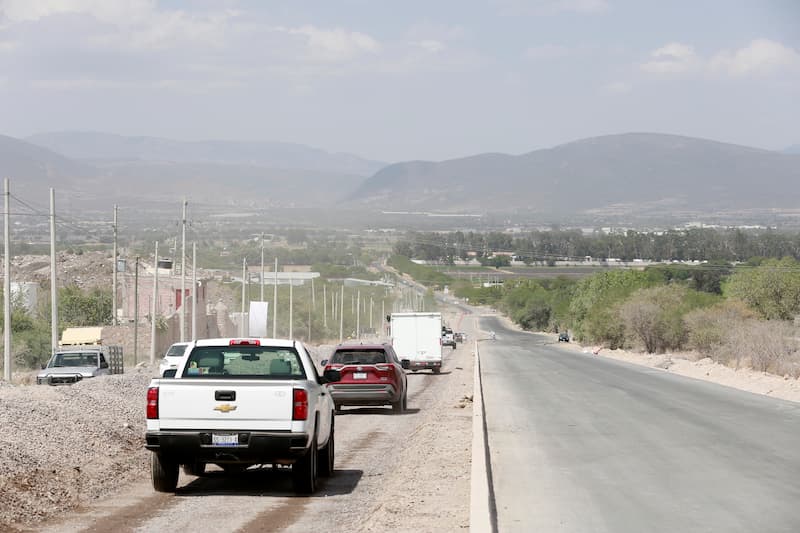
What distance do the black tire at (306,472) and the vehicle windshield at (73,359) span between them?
26.8 metres

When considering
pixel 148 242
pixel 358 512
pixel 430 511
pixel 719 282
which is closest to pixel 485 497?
pixel 430 511

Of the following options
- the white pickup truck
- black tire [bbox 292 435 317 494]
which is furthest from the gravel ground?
black tire [bbox 292 435 317 494]

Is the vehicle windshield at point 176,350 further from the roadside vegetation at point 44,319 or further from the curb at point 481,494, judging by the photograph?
the curb at point 481,494

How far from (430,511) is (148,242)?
120706mm

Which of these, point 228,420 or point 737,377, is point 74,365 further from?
point 228,420

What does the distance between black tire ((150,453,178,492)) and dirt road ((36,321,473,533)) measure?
136 millimetres

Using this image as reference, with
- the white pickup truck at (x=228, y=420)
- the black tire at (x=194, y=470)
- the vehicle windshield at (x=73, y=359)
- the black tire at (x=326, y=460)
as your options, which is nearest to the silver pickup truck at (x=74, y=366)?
the vehicle windshield at (x=73, y=359)

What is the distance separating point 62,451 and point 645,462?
8.37 metres

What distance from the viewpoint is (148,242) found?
427 feet

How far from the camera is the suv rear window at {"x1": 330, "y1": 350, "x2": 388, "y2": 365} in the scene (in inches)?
1133

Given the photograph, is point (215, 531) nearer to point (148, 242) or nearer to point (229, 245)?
point (148, 242)

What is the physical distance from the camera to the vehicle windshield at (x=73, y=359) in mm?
39438

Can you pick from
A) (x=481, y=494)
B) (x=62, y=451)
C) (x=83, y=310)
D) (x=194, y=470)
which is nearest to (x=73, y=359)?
(x=62, y=451)

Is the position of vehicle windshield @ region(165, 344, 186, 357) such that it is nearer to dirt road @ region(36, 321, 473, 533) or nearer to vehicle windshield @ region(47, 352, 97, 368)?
vehicle windshield @ region(47, 352, 97, 368)
